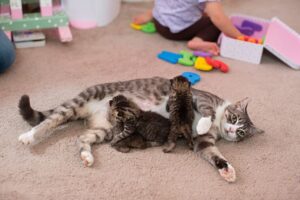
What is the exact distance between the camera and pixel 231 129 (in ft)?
5.61

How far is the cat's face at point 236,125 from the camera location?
1712mm

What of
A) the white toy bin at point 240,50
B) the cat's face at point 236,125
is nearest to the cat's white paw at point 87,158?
the cat's face at point 236,125

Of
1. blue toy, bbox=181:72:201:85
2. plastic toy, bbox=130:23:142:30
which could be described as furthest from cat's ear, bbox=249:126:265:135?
plastic toy, bbox=130:23:142:30

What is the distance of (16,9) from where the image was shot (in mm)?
2326

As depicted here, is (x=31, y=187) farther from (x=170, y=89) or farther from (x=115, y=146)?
(x=170, y=89)

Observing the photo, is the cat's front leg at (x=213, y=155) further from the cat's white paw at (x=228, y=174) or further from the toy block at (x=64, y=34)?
the toy block at (x=64, y=34)

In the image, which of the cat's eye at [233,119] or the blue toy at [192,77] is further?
the blue toy at [192,77]

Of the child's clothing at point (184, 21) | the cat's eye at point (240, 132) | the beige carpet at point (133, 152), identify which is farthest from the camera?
the child's clothing at point (184, 21)

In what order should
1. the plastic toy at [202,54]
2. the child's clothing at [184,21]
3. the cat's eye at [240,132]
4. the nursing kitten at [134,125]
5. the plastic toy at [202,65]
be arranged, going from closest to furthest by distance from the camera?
the nursing kitten at [134,125]
the cat's eye at [240,132]
the plastic toy at [202,65]
the plastic toy at [202,54]
the child's clothing at [184,21]

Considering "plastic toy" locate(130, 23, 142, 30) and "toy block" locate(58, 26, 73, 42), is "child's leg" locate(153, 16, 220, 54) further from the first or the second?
"toy block" locate(58, 26, 73, 42)

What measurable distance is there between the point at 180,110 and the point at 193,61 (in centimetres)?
83

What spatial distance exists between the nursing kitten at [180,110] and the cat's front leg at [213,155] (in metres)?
0.06

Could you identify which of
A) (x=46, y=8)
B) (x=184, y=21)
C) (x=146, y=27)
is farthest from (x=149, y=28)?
(x=46, y=8)

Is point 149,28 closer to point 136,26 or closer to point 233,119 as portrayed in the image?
point 136,26
